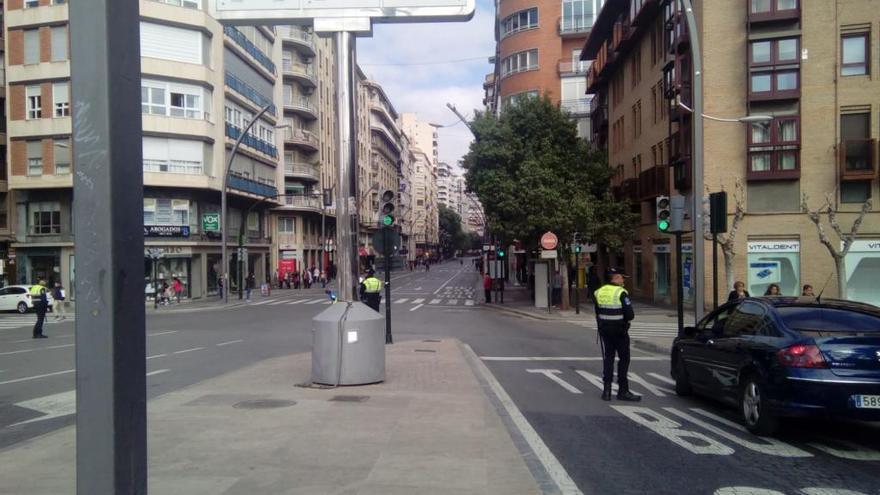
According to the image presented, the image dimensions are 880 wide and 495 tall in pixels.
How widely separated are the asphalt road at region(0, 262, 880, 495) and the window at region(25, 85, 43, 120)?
23.4m

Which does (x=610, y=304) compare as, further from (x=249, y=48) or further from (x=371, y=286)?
(x=249, y=48)

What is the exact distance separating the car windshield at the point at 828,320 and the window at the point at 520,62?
152 ft

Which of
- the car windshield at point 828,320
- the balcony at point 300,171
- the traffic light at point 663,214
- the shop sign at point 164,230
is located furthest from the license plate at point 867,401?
the balcony at point 300,171

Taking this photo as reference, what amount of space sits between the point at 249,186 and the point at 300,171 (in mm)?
14456

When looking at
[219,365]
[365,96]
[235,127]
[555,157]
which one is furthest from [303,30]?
[219,365]

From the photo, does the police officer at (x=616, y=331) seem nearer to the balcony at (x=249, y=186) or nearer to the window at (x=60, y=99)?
the balcony at (x=249, y=186)

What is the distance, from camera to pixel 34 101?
38.6m

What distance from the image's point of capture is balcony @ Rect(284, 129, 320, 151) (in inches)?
2355

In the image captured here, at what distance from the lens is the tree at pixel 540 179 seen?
1181 inches

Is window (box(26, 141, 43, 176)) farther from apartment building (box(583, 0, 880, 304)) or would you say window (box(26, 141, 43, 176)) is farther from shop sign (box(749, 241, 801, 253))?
shop sign (box(749, 241, 801, 253))

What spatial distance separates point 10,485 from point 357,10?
303 inches

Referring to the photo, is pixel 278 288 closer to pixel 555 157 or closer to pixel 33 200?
pixel 33 200

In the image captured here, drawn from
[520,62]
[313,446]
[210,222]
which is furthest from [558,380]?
[520,62]

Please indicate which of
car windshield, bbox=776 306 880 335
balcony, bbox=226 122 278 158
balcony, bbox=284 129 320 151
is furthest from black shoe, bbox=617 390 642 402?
balcony, bbox=284 129 320 151
